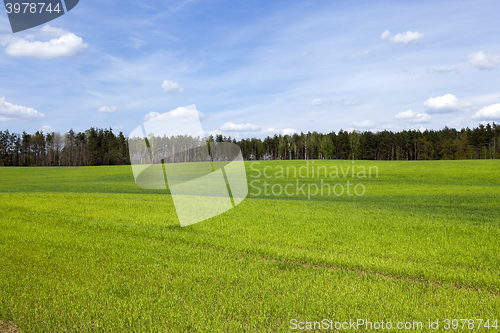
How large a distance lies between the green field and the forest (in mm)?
94261

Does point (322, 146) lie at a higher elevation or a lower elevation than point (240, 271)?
higher

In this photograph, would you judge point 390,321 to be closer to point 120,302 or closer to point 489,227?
point 120,302

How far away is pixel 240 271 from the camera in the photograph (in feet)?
26.2

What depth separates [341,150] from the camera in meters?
135

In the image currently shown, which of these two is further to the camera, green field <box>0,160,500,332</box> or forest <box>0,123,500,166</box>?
forest <box>0,123,500,166</box>

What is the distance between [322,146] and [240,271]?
428 ft

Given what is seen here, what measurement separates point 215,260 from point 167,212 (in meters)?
8.71

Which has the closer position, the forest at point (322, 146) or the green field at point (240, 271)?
the green field at point (240, 271)

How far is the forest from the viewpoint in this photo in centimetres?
11575

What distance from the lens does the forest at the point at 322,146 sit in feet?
380

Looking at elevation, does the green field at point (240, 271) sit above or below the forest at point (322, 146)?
below

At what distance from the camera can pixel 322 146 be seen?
134 m

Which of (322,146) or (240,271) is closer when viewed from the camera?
(240,271)

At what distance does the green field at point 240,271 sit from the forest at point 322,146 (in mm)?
94261
